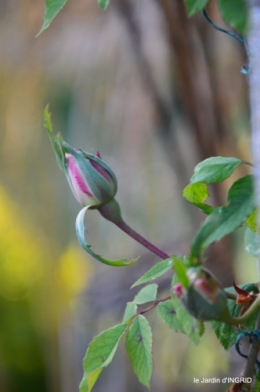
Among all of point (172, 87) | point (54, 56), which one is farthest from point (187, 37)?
point (54, 56)

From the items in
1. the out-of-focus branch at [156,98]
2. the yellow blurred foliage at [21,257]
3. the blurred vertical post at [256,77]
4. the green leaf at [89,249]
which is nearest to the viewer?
the blurred vertical post at [256,77]

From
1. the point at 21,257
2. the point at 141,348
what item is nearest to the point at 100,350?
the point at 141,348

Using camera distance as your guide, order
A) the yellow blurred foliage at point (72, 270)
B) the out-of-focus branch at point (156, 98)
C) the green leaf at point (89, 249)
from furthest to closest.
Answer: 1. the yellow blurred foliage at point (72, 270)
2. the out-of-focus branch at point (156, 98)
3. the green leaf at point (89, 249)

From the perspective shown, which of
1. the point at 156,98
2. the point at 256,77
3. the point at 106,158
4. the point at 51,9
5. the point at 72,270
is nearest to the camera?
the point at 256,77

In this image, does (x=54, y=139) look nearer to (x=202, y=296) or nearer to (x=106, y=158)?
(x=202, y=296)

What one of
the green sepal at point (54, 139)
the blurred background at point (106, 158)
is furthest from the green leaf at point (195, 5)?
the blurred background at point (106, 158)

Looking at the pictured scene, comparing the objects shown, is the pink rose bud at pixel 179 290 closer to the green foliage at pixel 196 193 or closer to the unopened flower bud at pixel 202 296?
the unopened flower bud at pixel 202 296
